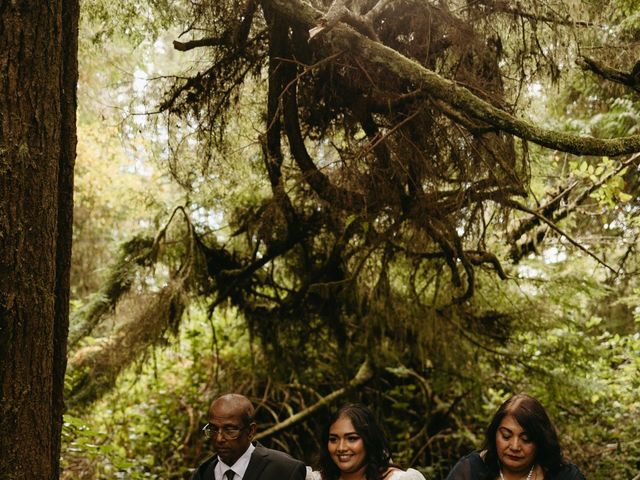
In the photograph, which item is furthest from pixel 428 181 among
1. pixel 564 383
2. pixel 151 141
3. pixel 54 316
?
pixel 564 383

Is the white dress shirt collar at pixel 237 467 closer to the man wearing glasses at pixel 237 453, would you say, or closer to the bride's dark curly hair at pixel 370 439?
the man wearing glasses at pixel 237 453

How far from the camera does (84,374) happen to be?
806cm

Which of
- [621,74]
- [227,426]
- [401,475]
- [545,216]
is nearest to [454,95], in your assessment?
A: [621,74]

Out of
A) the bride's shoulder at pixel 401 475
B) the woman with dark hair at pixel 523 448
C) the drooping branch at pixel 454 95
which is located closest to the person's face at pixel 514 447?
the woman with dark hair at pixel 523 448

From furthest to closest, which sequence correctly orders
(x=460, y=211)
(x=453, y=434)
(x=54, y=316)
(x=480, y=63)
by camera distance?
1. (x=453, y=434)
2. (x=460, y=211)
3. (x=480, y=63)
4. (x=54, y=316)

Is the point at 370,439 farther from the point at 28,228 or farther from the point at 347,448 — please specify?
the point at 28,228

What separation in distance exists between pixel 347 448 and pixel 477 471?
0.75 m

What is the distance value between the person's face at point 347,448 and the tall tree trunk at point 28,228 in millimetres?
1468

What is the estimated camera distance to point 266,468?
→ 11.6 feet

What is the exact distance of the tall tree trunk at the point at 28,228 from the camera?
10.3ft

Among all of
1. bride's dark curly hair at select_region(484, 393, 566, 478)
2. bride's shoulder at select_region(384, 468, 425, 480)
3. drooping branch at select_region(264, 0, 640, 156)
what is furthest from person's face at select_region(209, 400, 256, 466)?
drooping branch at select_region(264, 0, 640, 156)

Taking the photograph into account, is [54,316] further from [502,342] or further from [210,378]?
[210,378]

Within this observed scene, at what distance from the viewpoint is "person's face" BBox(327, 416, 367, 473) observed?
3.39 m

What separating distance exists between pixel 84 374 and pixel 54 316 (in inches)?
196
